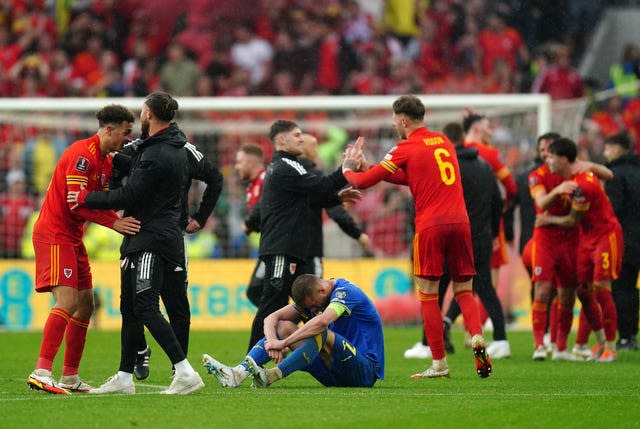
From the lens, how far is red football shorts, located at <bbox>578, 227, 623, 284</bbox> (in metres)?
12.5

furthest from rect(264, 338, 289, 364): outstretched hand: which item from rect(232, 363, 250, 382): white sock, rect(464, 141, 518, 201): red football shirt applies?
rect(464, 141, 518, 201): red football shirt

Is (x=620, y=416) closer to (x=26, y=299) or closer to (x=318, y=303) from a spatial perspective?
(x=318, y=303)

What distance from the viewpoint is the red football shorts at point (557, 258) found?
1270cm

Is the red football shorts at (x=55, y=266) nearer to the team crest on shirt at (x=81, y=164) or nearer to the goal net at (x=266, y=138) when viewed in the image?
the team crest on shirt at (x=81, y=164)

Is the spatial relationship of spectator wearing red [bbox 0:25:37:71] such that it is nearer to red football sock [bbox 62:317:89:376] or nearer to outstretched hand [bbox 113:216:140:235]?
red football sock [bbox 62:317:89:376]

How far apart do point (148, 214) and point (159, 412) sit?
1661mm

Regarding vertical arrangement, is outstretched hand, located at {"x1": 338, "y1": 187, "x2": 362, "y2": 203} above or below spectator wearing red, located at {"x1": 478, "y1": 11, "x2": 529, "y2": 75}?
below

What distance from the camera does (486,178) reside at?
13.2 m

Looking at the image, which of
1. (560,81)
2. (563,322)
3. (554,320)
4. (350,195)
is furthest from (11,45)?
(350,195)

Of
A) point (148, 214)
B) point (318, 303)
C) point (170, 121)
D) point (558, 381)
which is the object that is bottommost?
point (558, 381)

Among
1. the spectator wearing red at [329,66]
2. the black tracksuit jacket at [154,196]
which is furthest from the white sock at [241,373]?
the spectator wearing red at [329,66]

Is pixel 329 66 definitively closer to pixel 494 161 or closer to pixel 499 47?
pixel 499 47

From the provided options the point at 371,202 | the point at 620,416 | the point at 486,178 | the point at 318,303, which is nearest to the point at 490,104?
the point at 371,202

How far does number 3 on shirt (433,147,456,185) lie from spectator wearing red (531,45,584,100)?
1508cm
